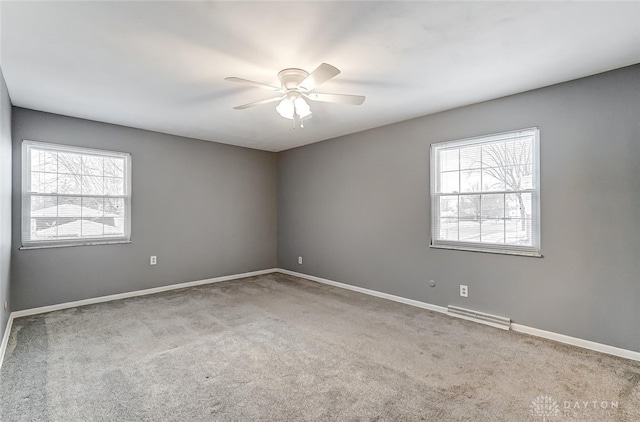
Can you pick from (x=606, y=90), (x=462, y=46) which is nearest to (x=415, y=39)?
(x=462, y=46)

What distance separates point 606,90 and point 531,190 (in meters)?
1.00

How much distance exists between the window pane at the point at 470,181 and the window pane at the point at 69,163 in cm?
478

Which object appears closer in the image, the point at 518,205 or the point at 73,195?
the point at 518,205

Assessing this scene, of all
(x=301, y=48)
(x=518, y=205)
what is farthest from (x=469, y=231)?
(x=301, y=48)

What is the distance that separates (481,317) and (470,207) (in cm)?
121

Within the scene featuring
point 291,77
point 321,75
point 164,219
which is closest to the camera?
point 321,75

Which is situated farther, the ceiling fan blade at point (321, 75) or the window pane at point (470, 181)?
the window pane at point (470, 181)

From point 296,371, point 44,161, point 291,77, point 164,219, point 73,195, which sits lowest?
point 296,371

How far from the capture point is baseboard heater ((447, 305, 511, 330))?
10.5ft

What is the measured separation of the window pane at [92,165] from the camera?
13.3ft

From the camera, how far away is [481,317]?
336 cm

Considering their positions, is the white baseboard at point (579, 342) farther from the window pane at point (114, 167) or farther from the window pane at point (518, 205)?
the window pane at point (114, 167)

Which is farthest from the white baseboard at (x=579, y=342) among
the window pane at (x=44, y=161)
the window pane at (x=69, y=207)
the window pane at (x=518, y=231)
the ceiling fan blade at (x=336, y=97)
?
the window pane at (x=44, y=161)

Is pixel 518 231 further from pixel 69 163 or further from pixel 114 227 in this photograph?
pixel 69 163
